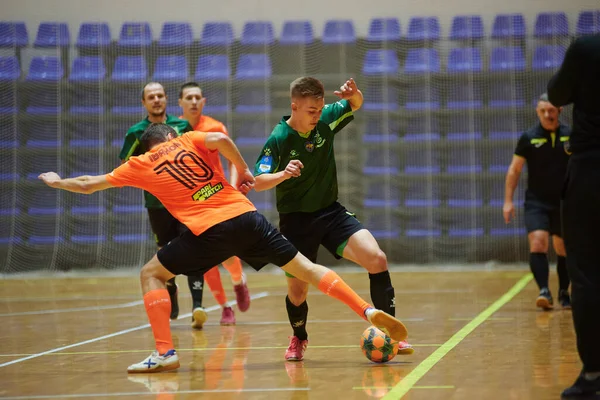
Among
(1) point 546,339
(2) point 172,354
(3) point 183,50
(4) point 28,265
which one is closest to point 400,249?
(3) point 183,50

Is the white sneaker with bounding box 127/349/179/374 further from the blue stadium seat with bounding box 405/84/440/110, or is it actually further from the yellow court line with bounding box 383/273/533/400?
the blue stadium seat with bounding box 405/84/440/110

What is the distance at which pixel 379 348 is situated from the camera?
5559 millimetres

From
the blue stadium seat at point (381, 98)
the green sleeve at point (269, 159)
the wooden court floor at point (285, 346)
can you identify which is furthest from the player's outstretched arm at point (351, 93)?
the blue stadium seat at point (381, 98)

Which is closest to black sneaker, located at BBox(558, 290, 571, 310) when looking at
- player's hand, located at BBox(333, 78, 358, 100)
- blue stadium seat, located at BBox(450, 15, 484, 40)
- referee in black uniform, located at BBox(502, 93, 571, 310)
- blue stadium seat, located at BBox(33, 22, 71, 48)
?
referee in black uniform, located at BBox(502, 93, 571, 310)

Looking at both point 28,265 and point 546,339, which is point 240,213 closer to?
point 546,339

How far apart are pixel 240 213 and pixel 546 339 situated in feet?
8.39

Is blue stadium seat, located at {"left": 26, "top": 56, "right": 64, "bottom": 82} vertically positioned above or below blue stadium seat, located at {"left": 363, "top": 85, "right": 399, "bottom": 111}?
above

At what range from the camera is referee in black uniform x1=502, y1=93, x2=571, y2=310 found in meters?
9.05

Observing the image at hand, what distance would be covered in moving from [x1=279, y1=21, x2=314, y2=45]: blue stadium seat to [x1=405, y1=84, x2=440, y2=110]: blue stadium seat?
2021 millimetres

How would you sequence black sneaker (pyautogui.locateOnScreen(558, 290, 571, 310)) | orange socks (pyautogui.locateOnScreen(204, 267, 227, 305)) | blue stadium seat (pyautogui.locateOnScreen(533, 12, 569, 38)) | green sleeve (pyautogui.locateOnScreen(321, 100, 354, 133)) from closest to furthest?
green sleeve (pyautogui.locateOnScreen(321, 100, 354, 133)), orange socks (pyautogui.locateOnScreen(204, 267, 227, 305)), black sneaker (pyautogui.locateOnScreen(558, 290, 571, 310)), blue stadium seat (pyautogui.locateOnScreen(533, 12, 569, 38))

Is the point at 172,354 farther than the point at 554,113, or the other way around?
the point at 554,113

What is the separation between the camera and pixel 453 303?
9.77 meters

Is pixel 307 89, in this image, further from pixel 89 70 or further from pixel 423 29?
pixel 89 70

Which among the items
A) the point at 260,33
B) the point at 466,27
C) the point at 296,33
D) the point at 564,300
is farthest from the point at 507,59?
the point at 564,300
